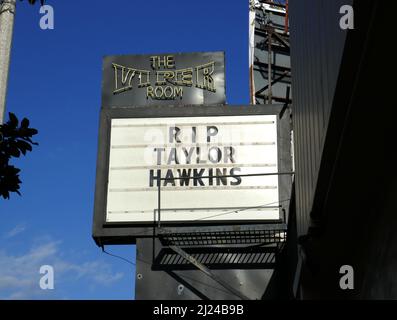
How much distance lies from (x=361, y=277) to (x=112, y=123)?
9271 mm

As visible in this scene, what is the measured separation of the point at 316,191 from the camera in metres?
10.4

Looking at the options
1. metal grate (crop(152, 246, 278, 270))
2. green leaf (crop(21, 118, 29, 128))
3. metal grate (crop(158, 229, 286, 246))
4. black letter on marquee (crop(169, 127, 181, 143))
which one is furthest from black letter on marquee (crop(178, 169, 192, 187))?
green leaf (crop(21, 118, 29, 128))

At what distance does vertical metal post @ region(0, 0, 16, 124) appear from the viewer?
7473 millimetres

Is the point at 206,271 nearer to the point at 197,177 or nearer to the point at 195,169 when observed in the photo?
the point at 197,177

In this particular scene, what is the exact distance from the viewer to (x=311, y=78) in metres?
11.2

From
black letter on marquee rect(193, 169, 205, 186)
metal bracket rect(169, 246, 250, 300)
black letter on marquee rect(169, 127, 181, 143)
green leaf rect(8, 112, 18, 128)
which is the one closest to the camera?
green leaf rect(8, 112, 18, 128)

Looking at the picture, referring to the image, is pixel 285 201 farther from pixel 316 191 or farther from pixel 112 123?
pixel 316 191

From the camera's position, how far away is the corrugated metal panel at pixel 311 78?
8688 mm

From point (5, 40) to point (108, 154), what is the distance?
397 inches

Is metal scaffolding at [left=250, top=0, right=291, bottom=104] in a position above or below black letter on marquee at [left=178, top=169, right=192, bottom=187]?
above

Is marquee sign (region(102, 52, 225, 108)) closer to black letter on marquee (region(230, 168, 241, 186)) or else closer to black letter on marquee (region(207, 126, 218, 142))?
black letter on marquee (region(207, 126, 218, 142))

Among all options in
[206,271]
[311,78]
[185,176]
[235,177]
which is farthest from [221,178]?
[311,78]

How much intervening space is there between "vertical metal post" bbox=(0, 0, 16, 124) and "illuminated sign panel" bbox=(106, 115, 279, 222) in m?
9.28
